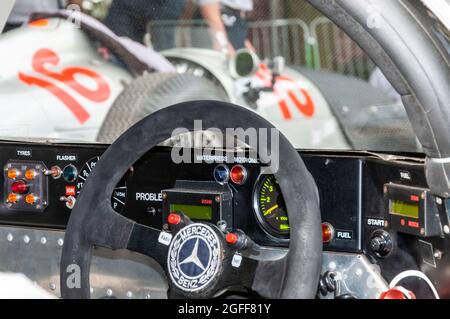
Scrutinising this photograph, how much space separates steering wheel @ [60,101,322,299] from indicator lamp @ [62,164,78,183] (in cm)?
47

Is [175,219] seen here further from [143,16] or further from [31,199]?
[143,16]

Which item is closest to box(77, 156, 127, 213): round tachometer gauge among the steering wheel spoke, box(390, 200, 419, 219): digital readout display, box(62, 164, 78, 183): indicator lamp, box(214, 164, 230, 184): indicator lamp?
box(62, 164, 78, 183): indicator lamp

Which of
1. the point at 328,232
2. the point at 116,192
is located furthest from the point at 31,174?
the point at 328,232

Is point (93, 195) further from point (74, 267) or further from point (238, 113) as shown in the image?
point (238, 113)

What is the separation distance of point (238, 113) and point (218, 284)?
15.1 inches

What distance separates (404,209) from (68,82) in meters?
1.49

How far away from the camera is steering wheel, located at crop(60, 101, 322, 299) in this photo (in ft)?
5.71

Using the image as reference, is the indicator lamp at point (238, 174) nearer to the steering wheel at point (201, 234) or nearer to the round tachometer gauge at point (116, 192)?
the steering wheel at point (201, 234)

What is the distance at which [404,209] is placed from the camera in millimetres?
1952

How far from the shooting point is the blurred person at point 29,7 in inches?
102

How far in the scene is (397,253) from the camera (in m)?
2.04

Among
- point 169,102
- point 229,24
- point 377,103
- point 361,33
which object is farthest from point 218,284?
point 377,103

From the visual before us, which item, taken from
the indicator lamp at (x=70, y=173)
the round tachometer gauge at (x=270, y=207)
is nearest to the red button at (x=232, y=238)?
the round tachometer gauge at (x=270, y=207)

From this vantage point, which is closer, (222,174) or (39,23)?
(222,174)
